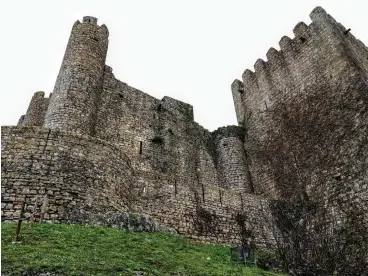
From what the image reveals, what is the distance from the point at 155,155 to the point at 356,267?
10559 millimetres

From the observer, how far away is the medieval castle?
36.1ft

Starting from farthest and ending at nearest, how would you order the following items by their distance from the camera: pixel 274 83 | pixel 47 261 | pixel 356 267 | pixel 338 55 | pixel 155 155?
pixel 274 83 → pixel 155 155 → pixel 338 55 → pixel 356 267 → pixel 47 261

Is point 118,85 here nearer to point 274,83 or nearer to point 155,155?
point 155,155

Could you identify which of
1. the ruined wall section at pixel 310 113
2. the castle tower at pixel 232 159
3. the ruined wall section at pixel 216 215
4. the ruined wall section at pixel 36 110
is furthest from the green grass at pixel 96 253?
the ruined wall section at pixel 36 110

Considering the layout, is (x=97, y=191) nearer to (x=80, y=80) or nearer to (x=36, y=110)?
(x=80, y=80)

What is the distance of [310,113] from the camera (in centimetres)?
1742

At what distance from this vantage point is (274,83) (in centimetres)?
2119

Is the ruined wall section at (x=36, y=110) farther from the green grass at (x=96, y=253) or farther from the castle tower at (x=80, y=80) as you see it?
the green grass at (x=96, y=253)

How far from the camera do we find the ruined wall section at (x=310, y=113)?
1475 cm

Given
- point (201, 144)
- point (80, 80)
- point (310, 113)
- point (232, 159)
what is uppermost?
point (80, 80)

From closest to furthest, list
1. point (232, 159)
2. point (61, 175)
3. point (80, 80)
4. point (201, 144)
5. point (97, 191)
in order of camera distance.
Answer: point (61, 175), point (97, 191), point (80, 80), point (232, 159), point (201, 144)

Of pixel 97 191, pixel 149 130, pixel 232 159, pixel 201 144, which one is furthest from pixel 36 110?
pixel 232 159

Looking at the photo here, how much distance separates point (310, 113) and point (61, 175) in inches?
486

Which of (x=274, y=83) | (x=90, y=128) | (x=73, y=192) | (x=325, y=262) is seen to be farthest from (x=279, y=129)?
(x=73, y=192)
